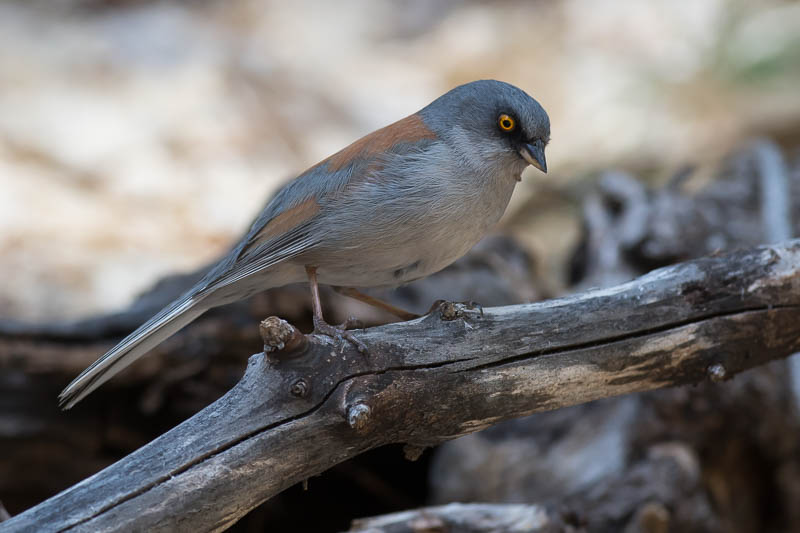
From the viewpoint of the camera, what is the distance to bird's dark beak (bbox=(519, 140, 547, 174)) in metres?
3.20

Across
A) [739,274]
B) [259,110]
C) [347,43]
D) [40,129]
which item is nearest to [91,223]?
[40,129]

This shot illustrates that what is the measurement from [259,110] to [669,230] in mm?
6063

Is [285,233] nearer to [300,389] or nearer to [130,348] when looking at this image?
[130,348]

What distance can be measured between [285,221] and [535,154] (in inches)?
43.7

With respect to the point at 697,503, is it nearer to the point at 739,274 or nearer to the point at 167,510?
the point at 739,274

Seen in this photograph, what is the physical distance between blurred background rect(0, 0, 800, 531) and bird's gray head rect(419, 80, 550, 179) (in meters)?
3.40

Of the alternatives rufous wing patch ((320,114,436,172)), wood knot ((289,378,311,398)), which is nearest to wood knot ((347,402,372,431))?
wood knot ((289,378,311,398))

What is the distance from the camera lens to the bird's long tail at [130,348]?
2.96 metres

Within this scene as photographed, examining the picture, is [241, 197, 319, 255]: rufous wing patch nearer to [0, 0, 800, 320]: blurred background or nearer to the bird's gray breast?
the bird's gray breast

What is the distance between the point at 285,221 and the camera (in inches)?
132

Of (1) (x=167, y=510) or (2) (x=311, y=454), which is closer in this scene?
(1) (x=167, y=510)

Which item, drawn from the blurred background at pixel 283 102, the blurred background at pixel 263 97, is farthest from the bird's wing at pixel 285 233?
the blurred background at pixel 263 97

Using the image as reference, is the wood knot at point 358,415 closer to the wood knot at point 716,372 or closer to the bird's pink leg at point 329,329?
the bird's pink leg at point 329,329

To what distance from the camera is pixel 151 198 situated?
28.0 feet
